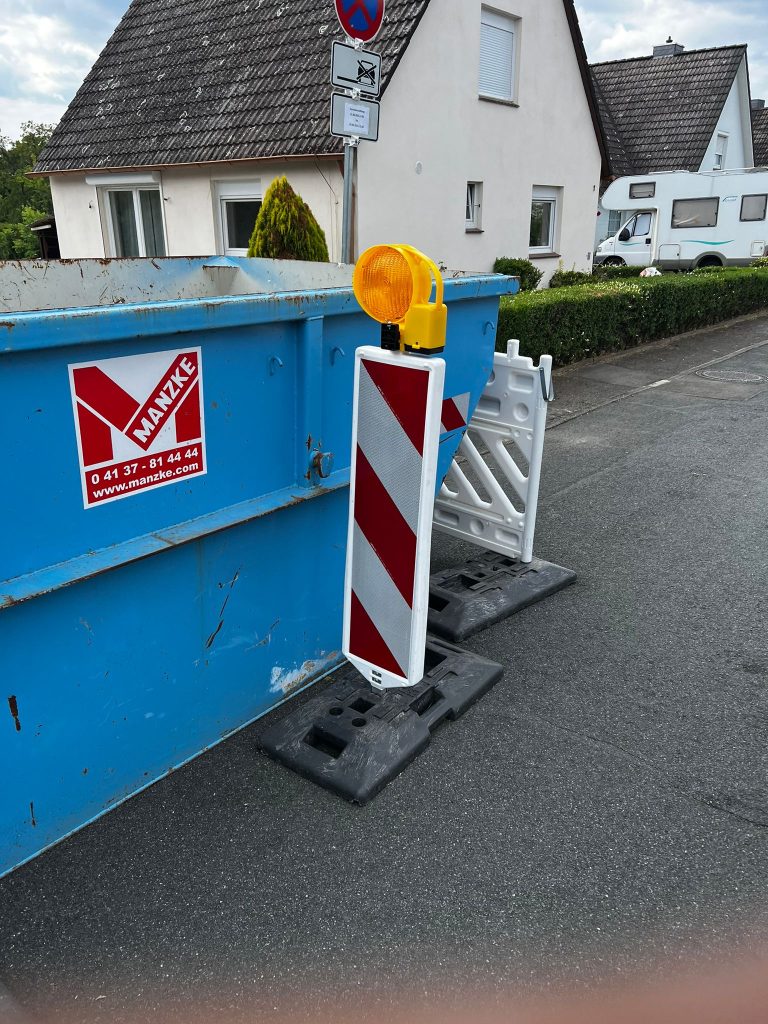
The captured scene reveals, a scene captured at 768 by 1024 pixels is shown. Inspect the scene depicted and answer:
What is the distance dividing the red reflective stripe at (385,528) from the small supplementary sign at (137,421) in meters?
0.56

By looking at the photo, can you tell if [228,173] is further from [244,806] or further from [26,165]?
[26,165]

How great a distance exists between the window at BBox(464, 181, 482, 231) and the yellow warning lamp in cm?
1167

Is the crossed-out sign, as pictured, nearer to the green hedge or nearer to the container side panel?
the green hedge

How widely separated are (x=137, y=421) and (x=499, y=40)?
13.7 meters

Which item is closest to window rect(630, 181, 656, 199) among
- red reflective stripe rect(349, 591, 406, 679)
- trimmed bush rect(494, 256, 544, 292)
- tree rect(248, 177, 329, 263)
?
trimmed bush rect(494, 256, 544, 292)

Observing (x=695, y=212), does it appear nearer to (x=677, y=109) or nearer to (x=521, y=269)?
(x=677, y=109)

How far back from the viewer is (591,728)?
3.11 meters

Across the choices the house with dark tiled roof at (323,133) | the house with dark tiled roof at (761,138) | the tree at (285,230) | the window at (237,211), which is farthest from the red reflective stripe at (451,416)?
the house with dark tiled roof at (761,138)

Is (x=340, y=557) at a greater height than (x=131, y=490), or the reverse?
(x=131, y=490)

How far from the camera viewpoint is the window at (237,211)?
40.2 feet

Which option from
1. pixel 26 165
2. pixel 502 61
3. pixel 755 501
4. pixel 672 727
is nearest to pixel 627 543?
pixel 755 501

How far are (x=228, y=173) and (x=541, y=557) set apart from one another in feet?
32.8

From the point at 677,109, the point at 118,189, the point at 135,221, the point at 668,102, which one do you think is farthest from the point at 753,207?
the point at 118,189

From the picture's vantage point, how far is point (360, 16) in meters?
5.66
